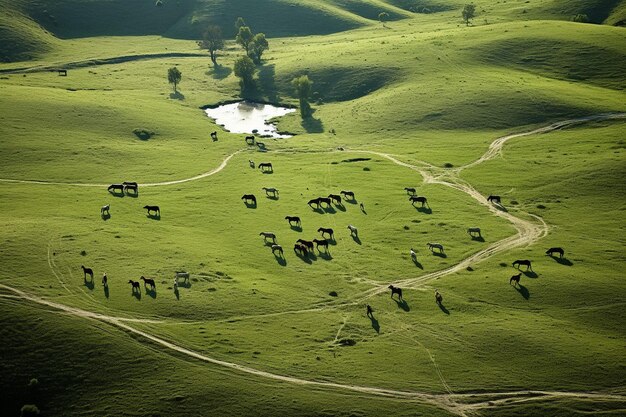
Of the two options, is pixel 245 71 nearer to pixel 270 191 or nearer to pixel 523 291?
pixel 270 191

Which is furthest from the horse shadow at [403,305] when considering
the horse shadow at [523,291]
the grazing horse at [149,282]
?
the grazing horse at [149,282]

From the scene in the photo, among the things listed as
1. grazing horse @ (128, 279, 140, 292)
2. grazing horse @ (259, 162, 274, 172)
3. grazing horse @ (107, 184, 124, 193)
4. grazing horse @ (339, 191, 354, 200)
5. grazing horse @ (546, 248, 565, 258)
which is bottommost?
grazing horse @ (546, 248, 565, 258)

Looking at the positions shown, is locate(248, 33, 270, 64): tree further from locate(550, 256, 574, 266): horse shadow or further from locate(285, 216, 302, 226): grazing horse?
locate(550, 256, 574, 266): horse shadow

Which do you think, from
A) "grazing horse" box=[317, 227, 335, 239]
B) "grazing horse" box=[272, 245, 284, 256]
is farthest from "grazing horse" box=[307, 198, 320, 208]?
"grazing horse" box=[272, 245, 284, 256]

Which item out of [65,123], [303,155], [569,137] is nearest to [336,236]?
[303,155]

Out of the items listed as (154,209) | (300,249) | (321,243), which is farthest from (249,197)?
(300,249)

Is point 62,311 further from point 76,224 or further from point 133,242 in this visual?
point 76,224
